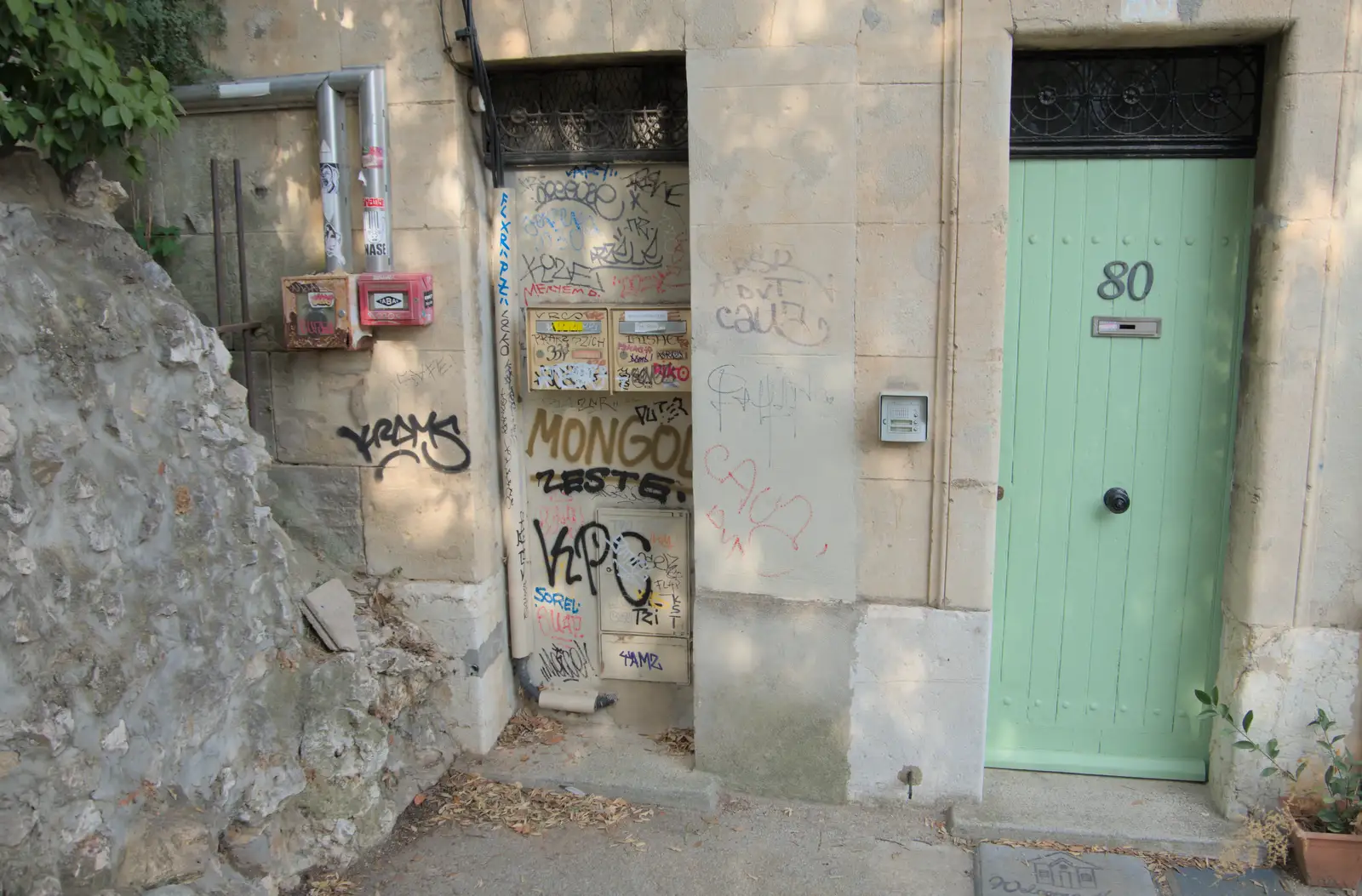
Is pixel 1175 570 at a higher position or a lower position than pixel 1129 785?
higher

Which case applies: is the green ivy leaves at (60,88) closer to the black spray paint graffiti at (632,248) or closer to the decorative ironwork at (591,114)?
the decorative ironwork at (591,114)

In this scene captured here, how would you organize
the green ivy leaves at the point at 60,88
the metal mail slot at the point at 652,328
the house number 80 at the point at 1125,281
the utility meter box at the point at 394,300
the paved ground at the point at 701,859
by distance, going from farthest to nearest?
the metal mail slot at the point at 652,328, the utility meter box at the point at 394,300, the house number 80 at the point at 1125,281, the paved ground at the point at 701,859, the green ivy leaves at the point at 60,88

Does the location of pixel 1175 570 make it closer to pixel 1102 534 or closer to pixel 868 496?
pixel 1102 534

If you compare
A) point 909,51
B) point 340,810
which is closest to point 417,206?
point 909,51

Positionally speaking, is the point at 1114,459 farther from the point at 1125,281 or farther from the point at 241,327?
the point at 241,327

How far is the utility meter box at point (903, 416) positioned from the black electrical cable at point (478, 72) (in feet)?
6.97

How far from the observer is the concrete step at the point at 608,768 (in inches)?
173

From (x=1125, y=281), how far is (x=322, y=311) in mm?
3513

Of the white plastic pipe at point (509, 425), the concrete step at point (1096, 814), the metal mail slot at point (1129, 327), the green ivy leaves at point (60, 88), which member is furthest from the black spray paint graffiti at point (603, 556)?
the green ivy leaves at point (60, 88)

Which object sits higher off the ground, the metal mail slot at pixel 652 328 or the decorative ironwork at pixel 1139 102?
the decorative ironwork at pixel 1139 102

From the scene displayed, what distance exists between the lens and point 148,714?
321 cm

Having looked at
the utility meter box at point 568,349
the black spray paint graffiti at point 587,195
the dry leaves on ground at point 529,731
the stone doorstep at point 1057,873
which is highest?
the black spray paint graffiti at point 587,195

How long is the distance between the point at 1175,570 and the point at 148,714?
4.11m

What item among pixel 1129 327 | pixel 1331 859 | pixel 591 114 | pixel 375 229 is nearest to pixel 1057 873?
pixel 1331 859
